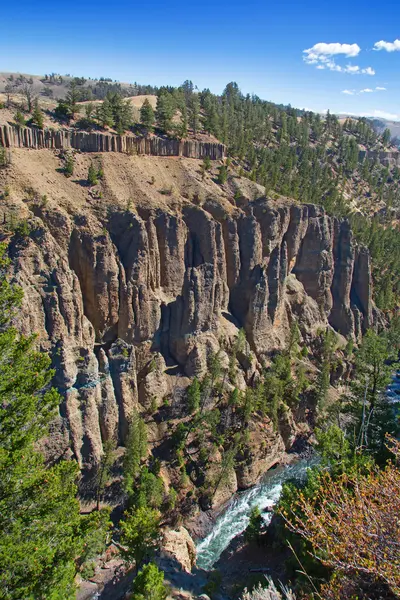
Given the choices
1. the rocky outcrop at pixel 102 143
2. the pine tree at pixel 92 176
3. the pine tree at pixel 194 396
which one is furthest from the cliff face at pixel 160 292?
the rocky outcrop at pixel 102 143

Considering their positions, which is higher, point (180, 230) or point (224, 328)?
point (180, 230)

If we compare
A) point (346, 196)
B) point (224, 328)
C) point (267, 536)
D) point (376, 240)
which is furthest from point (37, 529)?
point (346, 196)

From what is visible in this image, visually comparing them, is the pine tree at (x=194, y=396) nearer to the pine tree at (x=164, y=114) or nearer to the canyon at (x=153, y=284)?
the canyon at (x=153, y=284)

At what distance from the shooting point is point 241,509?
1818 inches

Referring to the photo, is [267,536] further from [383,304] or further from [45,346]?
[383,304]

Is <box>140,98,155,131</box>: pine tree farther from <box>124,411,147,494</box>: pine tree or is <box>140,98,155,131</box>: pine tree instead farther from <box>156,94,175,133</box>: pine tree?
<box>124,411,147,494</box>: pine tree

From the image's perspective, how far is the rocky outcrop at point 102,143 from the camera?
55000 mm

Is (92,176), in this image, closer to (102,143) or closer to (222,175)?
(102,143)

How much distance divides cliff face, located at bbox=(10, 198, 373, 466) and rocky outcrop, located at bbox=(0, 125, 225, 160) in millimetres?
13492

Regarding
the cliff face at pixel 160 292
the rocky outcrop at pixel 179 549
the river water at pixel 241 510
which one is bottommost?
the river water at pixel 241 510

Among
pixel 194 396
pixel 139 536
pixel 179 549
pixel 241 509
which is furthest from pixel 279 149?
pixel 139 536

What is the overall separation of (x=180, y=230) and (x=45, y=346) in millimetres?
27105

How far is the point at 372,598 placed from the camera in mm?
13031

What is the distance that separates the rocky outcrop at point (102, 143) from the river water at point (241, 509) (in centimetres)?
5390
